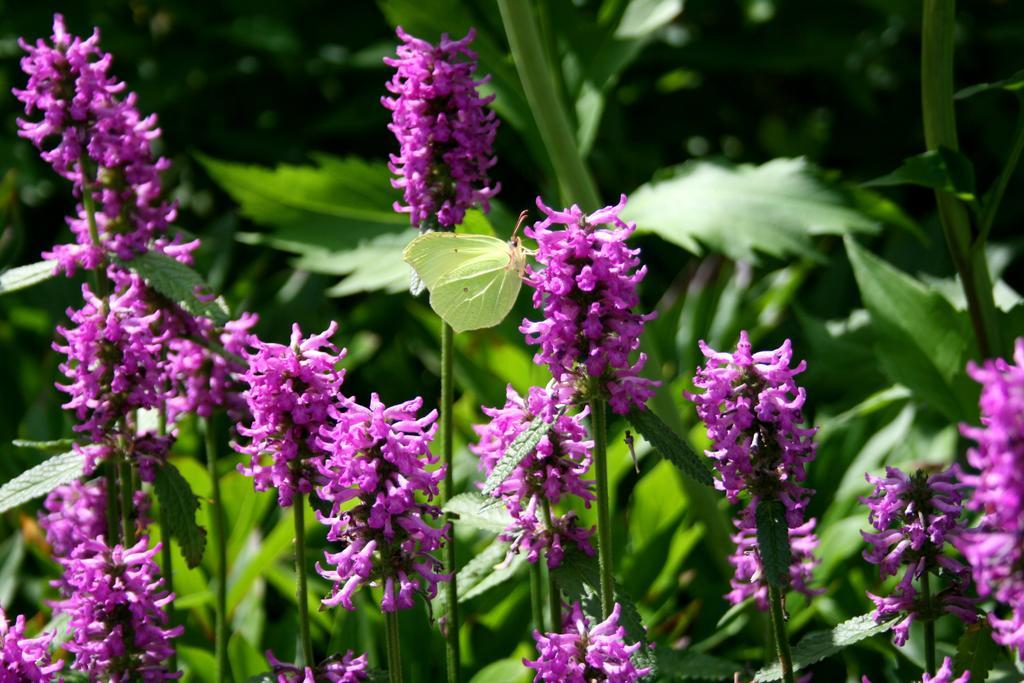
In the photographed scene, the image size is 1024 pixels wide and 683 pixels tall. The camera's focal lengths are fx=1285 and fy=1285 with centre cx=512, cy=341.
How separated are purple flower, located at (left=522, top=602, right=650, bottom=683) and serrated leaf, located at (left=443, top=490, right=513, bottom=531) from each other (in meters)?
0.23

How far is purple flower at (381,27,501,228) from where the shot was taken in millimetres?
1550

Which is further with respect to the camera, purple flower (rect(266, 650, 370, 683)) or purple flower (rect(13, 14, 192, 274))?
purple flower (rect(13, 14, 192, 274))

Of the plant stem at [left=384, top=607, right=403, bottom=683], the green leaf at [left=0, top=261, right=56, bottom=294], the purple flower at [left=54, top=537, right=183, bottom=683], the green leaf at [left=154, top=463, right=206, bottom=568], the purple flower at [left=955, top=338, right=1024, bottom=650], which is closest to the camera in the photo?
the purple flower at [left=955, top=338, right=1024, bottom=650]

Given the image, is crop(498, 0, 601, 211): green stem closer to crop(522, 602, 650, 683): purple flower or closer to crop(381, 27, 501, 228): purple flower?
crop(381, 27, 501, 228): purple flower

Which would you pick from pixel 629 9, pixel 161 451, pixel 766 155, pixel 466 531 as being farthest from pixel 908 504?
pixel 766 155

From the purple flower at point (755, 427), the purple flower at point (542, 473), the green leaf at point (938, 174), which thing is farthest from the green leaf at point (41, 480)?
the green leaf at point (938, 174)

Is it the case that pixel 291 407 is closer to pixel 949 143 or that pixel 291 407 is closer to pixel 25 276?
pixel 25 276

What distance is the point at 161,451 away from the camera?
1.62m

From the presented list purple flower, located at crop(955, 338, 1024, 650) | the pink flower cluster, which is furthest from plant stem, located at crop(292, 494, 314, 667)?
purple flower, located at crop(955, 338, 1024, 650)

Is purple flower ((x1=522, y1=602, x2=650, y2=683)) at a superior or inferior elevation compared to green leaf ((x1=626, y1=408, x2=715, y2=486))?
inferior

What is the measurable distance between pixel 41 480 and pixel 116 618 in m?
0.21

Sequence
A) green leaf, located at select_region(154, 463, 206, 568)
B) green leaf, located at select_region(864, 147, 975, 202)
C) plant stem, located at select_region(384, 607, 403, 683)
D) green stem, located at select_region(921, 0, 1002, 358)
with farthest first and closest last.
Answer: green stem, located at select_region(921, 0, 1002, 358) < green leaf, located at select_region(864, 147, 975, 202) < green leaf, located at select_region(154, 463, 206, 568) < plant stem, located at select_region(384, 607, 403, 683)

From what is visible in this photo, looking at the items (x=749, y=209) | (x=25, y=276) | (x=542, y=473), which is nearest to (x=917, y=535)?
(x=542, y=473)

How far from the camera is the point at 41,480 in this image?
1.56 m
